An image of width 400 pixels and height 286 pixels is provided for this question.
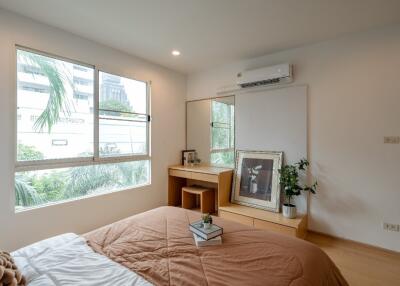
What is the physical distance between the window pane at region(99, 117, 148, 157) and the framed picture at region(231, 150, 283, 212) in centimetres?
158

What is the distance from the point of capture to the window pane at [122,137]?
118 inches

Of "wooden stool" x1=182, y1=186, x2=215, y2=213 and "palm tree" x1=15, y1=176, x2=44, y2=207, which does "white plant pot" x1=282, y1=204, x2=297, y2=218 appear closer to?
"wooden stool" x1=182, y1=186, x2=215, y2=213

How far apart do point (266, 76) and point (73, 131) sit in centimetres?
268

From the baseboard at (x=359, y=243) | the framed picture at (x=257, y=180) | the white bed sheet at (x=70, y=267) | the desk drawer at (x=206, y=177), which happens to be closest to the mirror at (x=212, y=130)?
the framed picture at (x=257, y=180)

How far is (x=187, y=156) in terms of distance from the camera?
13.3ft

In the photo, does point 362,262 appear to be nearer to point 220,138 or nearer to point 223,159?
point 223,159

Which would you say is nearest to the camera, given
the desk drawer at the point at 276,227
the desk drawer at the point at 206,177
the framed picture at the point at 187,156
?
the desk drawer at the point at 276,227

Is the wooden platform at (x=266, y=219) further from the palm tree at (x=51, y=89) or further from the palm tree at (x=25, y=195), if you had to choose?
the palm tree at (x=51, y=89)

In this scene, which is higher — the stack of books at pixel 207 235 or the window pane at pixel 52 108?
the window pane at pixel 52 108

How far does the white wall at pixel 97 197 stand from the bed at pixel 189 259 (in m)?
1.15

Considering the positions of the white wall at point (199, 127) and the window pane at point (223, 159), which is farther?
the white wall at point (199, 127)

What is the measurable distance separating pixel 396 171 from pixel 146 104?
340 centimetres

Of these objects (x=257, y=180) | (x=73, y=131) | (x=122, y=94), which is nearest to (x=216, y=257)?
(x=257, y=180)

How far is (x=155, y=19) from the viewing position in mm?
2283
